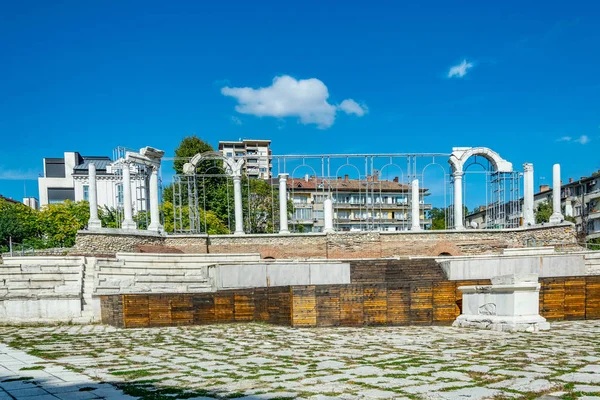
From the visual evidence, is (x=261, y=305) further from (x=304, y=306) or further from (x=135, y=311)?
(x=135, y=311)

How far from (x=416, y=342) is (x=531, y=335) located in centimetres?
296

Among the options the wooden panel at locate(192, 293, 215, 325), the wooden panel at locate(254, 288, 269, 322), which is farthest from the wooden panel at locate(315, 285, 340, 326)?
the wooden panel at locate(192, 293, 215, 325)

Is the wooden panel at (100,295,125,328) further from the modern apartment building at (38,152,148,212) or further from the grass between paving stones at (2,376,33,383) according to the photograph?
the modern apartment building at (38,152,148,212)

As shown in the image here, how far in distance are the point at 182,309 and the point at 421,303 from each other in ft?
24.2

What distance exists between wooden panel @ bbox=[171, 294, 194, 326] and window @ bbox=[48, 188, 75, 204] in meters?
61.6

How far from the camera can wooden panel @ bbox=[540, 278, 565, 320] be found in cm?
1293

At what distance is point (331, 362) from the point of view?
290 inches

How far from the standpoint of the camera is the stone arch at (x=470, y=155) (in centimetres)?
3188

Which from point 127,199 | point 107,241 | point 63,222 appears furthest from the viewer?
point 63,222

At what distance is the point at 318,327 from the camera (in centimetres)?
1285

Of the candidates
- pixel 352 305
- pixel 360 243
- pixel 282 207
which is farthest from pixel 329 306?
pixel 282 207

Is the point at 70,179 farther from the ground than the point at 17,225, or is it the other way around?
the point at 70,179

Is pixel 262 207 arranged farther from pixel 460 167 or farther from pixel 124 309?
pixel 124 309

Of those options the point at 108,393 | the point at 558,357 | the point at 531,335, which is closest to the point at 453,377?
the point at 558,357
